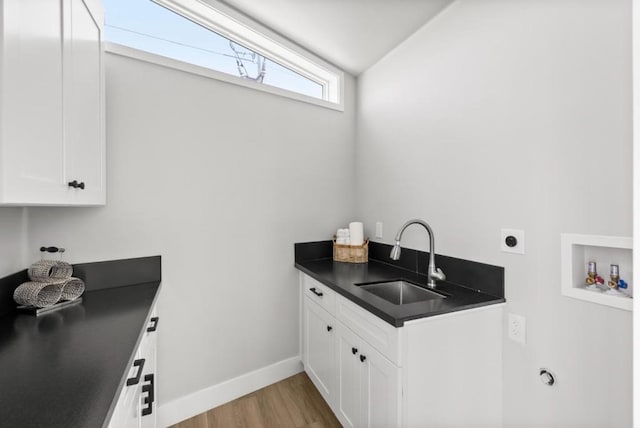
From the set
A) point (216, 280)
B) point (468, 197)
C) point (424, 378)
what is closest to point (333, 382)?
point (424, 378)

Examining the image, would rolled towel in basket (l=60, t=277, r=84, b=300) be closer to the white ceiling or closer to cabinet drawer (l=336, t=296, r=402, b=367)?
cabinet drawer (l=336, t=296, r=402, b=367)

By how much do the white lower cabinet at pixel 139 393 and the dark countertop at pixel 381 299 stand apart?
927mm

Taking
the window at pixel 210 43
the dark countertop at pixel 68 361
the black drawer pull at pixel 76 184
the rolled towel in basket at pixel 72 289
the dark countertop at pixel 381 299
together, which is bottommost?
the dark countertop at pixel 68 361

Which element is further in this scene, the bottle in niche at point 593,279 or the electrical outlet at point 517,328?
the electrical outlet at point 517,328

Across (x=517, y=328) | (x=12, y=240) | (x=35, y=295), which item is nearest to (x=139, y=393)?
(x=35, y=295)

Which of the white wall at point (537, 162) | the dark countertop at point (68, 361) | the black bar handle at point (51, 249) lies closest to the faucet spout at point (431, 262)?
the white wall at point (537, 162)

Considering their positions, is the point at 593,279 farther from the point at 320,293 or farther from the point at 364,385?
the point at 320,293

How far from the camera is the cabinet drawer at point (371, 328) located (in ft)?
4.05

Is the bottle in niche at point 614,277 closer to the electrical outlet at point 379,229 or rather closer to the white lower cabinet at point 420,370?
the white lower cabinet at point 420,370

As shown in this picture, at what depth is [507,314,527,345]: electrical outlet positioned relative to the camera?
1361 millimetres

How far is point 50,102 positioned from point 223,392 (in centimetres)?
190

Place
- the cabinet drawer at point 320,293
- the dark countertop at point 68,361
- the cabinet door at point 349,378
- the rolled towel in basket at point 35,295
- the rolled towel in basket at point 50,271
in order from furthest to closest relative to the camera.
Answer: the cabinet drawer at point 320,293 < the cabinet door at point 349,378 < the rolled towel in basket at point 50,271 < the rolled towel in basket at point 35,295 < the dark countertop at point 68,361

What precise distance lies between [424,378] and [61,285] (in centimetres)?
168

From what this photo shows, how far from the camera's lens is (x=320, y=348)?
1.96 metres
